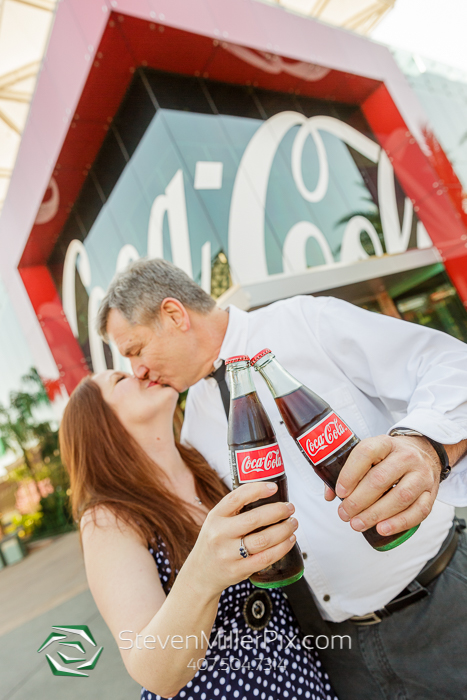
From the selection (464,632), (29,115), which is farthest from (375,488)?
(29,115)

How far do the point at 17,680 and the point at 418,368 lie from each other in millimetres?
4681

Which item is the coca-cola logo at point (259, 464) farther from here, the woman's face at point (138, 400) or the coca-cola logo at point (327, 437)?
the woman's face at point (138, 400)

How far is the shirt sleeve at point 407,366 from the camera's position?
3.58ft

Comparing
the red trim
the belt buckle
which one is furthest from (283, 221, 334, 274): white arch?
the belt buckle


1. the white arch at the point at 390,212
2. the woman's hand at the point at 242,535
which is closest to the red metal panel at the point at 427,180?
the white arch at the point at 390,212

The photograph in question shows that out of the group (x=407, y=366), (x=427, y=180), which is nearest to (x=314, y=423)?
(x=407, y=366)

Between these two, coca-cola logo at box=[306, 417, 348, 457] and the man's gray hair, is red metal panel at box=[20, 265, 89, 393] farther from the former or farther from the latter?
coca-cola logo at box=[306, 417, 348, 457]

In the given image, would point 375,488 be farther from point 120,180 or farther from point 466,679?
point 120,180

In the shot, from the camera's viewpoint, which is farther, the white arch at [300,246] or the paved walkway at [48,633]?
the white arch at [300,246]

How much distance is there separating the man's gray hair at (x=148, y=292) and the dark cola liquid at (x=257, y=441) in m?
0.85

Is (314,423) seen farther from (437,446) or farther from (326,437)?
(437,446)

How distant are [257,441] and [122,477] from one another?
2.75 feet

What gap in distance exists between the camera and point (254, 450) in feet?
3.16

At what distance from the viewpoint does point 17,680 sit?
12.4ft
